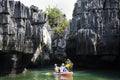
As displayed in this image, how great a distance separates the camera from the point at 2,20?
109 feet

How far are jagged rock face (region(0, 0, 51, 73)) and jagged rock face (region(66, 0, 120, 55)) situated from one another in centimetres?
613

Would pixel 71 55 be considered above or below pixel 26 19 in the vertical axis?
below

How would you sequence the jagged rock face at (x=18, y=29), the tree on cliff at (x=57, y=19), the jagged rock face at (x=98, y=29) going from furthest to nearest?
1. the tree on cliff at (x=57, y=19)
2. the jagged rock face at (x=98, y=29)
3. the jagged rock face at (x=18, y=29)

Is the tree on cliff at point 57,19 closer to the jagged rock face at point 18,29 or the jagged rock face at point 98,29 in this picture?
the jagged rock face at point 98,29

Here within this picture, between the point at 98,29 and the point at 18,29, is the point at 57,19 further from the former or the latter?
the point at 18,29

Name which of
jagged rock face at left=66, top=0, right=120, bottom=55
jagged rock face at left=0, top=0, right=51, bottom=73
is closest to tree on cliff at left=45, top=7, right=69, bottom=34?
jagged rock face at left=66, top=0, right=120, bottom=55

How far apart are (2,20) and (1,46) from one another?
2823mm

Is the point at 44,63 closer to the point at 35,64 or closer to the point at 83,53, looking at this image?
→ the point at 35,64

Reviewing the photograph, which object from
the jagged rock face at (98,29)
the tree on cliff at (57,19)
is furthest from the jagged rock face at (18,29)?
the tree on cliff at (57,19)

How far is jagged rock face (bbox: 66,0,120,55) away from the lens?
39344 millimetres

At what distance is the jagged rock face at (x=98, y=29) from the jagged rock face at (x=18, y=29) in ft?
20.1

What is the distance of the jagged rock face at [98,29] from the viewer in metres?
39.3

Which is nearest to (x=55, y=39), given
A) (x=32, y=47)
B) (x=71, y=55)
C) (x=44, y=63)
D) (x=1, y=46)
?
(x=44, y=63)

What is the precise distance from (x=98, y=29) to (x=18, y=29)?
36.1ft
